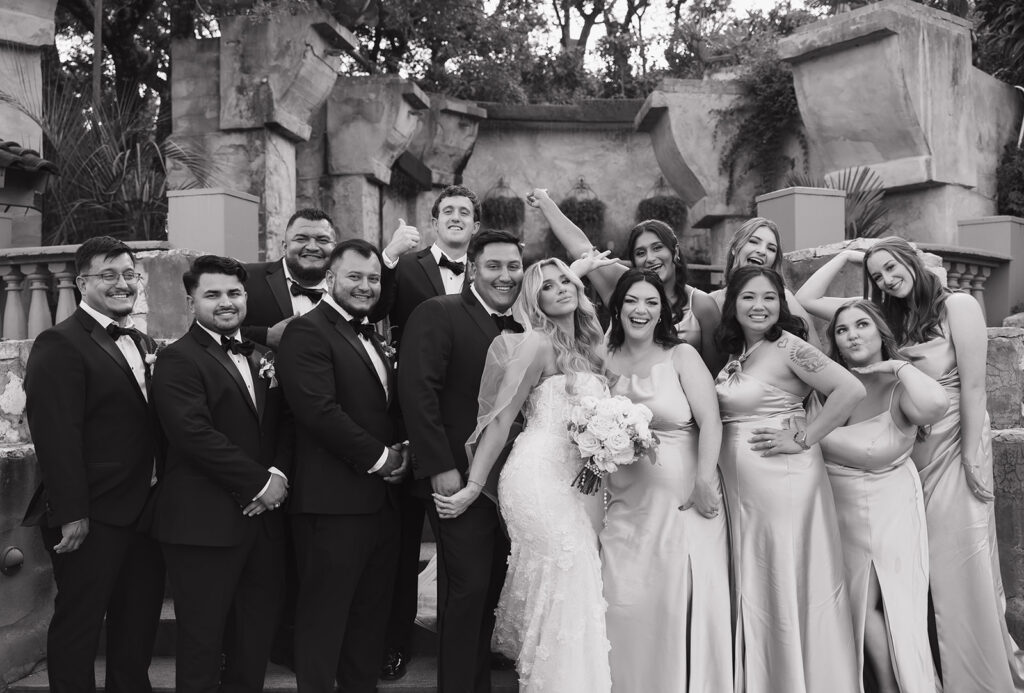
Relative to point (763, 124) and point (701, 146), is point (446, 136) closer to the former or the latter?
point (701, 146)

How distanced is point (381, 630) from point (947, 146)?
28.7ft

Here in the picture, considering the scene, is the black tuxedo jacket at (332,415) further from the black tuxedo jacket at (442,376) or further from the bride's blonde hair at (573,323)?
the bride's blonde hair at (573,323)

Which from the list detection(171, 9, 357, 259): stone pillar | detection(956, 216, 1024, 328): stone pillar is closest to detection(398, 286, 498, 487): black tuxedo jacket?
detection(956, 216, 1024, 328): stone pillar

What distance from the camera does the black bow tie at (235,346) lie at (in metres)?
3.66

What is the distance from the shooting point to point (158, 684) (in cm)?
416

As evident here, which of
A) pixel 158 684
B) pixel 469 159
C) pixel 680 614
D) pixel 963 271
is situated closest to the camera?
pixel 680 614

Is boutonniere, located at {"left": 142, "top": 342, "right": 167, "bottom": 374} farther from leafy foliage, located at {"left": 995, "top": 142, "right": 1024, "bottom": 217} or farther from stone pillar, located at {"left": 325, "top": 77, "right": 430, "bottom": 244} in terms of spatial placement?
leafy foliage, located at {"left": 995, "top": 142, "right": 1024, "bottom": 217}

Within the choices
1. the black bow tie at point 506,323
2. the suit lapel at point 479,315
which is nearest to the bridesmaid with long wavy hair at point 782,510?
the black bow tie at point 506,323

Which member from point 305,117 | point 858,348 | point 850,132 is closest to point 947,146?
point 850,132

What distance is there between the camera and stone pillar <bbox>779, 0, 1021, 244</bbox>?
364 inches

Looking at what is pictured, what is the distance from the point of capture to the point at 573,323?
3.73 metres

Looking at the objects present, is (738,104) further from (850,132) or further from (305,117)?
(305,117)

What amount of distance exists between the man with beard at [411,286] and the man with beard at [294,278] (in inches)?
17.7

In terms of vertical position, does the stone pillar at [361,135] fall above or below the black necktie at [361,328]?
above
